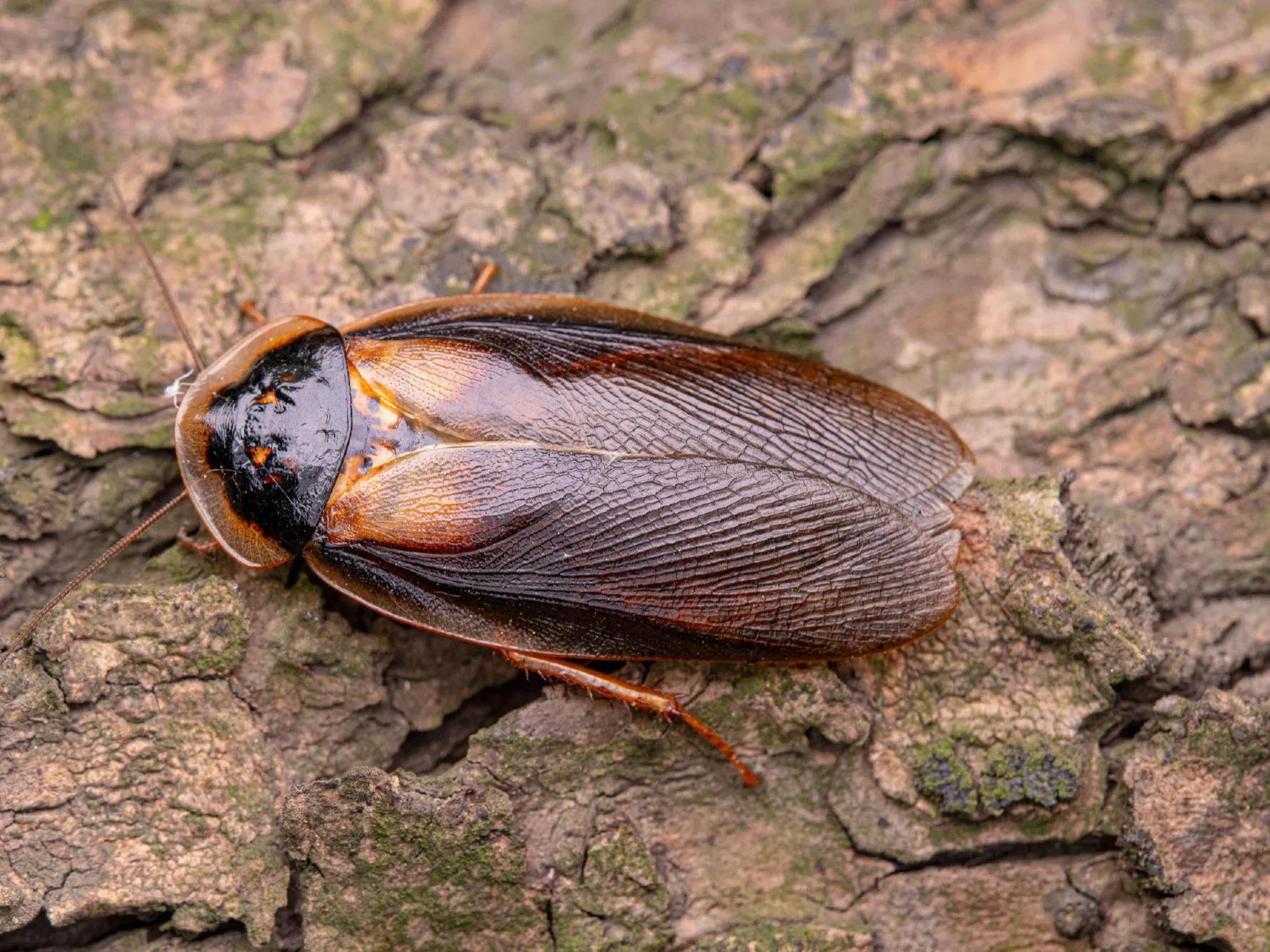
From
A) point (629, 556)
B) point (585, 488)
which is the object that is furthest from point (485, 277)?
point (629, 556)

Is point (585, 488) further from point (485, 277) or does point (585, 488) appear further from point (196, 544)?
point (196, 544)

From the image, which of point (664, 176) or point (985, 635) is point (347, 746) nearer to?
point (985, 635)

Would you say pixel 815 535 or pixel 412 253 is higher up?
pixel 412 253

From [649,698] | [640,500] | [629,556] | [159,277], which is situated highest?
[159,277]

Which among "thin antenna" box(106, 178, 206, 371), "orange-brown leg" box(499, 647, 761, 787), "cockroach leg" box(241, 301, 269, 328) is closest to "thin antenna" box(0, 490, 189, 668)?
"thin antenna" box(106, 178, 206, 371)

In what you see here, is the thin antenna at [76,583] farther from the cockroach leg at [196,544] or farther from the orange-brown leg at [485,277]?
the orange-brown leg at [485,277]

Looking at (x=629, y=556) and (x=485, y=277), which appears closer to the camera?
(x=629, y=556)

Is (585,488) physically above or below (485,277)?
below

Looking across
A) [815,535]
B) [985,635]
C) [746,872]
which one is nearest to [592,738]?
[746,872]
